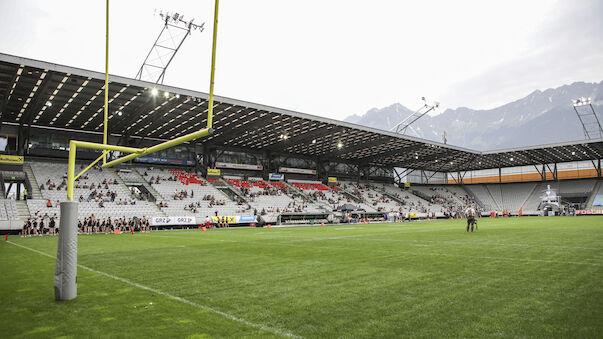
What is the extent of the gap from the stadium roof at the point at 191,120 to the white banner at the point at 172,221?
10.5m

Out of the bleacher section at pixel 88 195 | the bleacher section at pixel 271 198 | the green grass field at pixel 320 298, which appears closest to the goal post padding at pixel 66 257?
the green grass field at pixel 320 298

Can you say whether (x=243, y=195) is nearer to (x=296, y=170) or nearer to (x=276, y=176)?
(x=276, y=176)

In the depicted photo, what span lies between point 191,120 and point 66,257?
110 feet

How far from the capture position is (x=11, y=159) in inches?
1347

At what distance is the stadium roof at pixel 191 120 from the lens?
2634cm

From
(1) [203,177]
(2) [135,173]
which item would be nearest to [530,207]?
(1) [203,177]

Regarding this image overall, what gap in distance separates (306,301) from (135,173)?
42.2 meters

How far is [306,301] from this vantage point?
18.6 ft

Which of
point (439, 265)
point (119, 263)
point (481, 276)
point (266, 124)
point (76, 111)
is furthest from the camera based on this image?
point (266, 124)

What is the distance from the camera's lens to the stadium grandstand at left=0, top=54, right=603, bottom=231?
98.4 feet

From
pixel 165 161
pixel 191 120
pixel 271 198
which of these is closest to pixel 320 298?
pixel 191 120

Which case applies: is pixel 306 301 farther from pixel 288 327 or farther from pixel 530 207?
pixel 530 207

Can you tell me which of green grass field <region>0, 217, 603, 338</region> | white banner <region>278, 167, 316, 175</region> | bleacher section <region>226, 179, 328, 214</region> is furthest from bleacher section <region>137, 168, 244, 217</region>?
green grass field <region>0, 217, 603, 338</region>

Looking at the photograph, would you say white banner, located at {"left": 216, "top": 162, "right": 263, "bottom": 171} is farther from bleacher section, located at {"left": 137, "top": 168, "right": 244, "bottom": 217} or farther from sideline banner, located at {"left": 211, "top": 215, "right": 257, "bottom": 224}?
sideline banner, located at {"left": 211, "top": 215, "right": 257, "bottom": 224}
